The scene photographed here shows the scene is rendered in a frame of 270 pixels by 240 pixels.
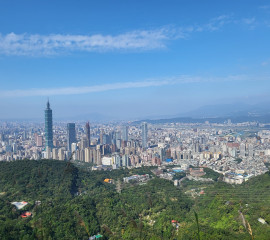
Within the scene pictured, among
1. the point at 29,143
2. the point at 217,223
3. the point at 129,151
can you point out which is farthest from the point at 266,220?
the point at 29,143

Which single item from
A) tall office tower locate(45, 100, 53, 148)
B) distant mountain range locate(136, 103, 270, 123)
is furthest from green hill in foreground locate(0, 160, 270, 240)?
distant mountain range locate(136, 103, 270, 123)

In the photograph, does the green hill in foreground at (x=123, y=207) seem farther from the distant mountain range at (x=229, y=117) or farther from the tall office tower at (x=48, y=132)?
the distant mountain range at (x=229, y=117)

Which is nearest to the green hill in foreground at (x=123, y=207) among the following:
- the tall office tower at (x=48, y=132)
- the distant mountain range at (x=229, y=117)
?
the tall office tower at (x=48, y=132)

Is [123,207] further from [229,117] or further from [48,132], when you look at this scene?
[229,117]

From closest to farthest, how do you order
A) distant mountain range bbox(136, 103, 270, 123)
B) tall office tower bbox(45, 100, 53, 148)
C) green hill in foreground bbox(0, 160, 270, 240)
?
green hill in foreground bbox(0, 160, 270, 240) → tall office tower bbox(45, 100, 53, 148) → distant mountain range bbox(136, 103, 270, 123)

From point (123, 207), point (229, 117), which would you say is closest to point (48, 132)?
point (123, 207)

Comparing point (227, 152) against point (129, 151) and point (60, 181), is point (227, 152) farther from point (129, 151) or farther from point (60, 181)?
point (60, 181)

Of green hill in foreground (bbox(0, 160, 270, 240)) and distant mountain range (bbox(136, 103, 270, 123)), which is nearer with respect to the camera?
green hill in foreground (bbox(0, 160, 270, 240))

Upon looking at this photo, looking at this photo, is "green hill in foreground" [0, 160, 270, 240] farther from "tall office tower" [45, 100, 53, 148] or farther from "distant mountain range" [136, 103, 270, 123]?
"distant mountain range" [136, 103, 270, 123]
